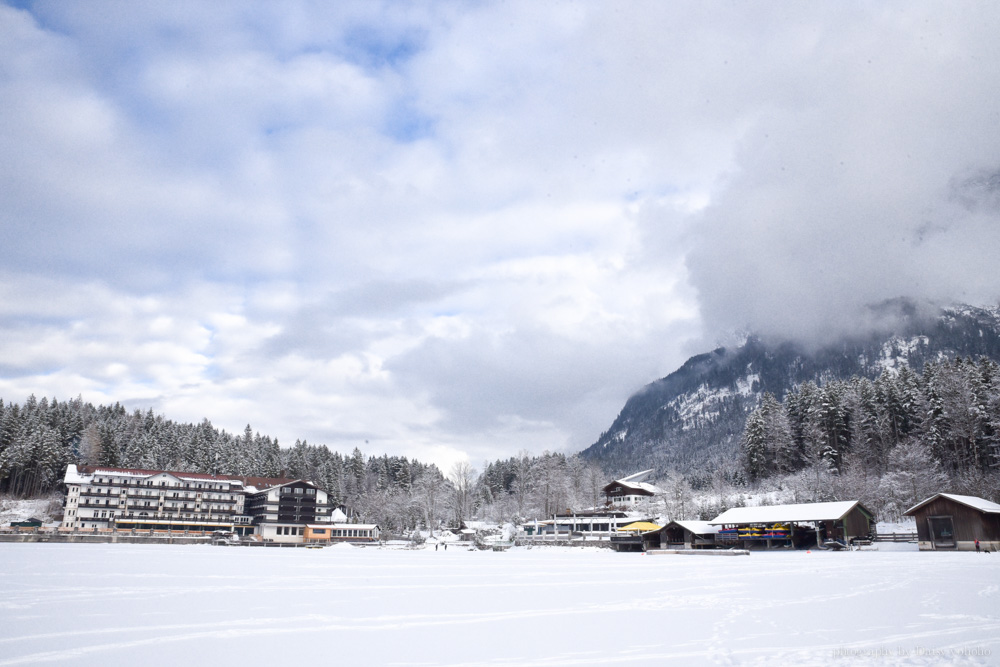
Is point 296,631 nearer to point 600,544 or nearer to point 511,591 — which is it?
point 511,591

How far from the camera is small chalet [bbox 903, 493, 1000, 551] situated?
5578 centimetres

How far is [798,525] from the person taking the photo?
68250 millimetres

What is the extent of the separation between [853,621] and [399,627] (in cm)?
1254

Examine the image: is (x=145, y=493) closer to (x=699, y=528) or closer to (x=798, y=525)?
(x=699, y=528)

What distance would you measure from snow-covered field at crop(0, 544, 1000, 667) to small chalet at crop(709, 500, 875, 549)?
36.0 m

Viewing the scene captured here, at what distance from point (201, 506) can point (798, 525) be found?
4214 inches

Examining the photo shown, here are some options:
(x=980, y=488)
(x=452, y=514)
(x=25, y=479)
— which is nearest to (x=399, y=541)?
(x=452, y=514)

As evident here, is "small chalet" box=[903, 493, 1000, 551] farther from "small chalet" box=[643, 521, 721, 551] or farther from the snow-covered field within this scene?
the snow-covered field

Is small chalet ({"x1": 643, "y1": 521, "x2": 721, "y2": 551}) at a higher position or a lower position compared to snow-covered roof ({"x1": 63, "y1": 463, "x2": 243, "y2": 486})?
lower

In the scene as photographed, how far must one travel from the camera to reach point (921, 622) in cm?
1642

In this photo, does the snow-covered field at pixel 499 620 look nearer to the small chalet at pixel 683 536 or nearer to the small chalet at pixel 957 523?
the small chalet at pixel 957 523

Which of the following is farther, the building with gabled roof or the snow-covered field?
the building with gabled roof

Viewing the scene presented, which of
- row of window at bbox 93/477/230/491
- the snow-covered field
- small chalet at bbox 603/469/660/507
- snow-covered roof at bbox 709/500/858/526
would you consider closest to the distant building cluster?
row of window at bbox 93/477/230/491

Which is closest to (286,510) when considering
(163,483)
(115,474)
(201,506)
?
(201,506)
